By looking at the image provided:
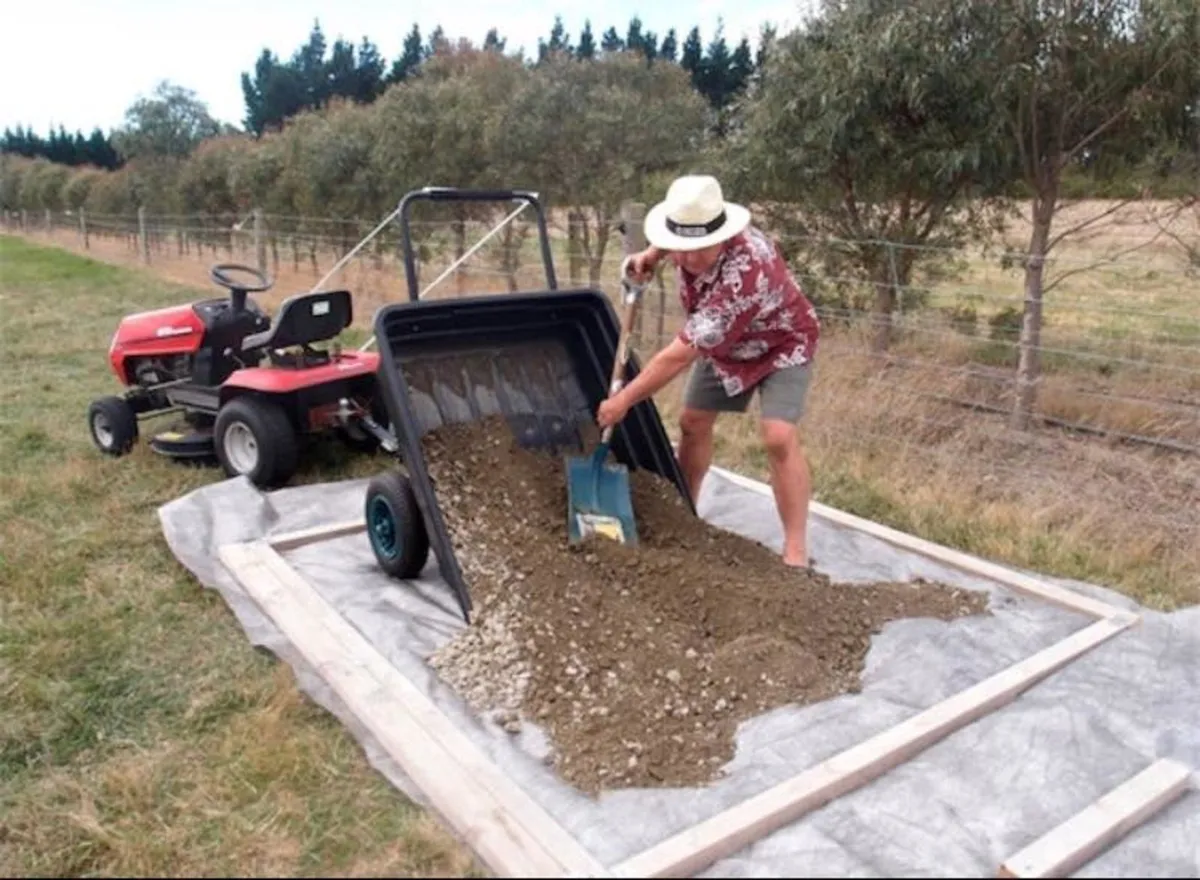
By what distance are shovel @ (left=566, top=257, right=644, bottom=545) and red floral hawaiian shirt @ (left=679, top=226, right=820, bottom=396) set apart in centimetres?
27

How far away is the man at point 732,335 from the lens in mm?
3010

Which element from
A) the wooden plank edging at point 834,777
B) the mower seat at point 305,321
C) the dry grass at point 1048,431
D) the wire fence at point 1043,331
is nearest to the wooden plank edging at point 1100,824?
the wooden plank edging at point 834,777

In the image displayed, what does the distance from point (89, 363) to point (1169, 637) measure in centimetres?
730

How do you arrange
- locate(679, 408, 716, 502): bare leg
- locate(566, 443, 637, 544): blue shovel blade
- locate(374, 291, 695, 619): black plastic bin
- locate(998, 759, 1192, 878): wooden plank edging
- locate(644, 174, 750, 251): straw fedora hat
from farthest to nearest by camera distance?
locate(679, 408, 716, 502): bare leg, locate(374, 291, 695, 619): black plastic bin, locate(566, 443, 637, 544): blue shovel blade, locate(644, 174, 750, 251): straw fedora hat, locate(998, 759, 1192, 878): wooden plank edging

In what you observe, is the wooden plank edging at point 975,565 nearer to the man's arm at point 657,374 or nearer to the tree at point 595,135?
the man's arm at point 657,374

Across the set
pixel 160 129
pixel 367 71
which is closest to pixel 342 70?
pixel 367 71

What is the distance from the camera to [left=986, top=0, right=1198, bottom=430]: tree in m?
4.93

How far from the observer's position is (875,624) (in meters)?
2.92

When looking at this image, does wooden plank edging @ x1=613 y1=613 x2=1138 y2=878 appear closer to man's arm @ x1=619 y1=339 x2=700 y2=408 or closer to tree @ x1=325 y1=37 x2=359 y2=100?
man's arm @ x1=619 y1=339 x2=700 y2=408

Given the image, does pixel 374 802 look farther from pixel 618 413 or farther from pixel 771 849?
pixel 618 413

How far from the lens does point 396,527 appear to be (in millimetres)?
3207

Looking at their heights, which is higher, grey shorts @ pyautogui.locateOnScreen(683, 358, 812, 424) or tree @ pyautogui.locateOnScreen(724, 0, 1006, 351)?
tree @ pyautogui.locateOnScreen(724, 0, 1006, 351)

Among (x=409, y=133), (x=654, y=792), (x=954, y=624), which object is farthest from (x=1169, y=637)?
(x=409, y=133)

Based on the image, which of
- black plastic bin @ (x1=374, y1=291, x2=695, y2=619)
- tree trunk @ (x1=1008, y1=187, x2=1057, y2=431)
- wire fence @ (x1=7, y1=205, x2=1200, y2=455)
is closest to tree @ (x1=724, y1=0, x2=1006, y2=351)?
wire fence @ (x1=7, y1=205, x2=1200, y2=455)
